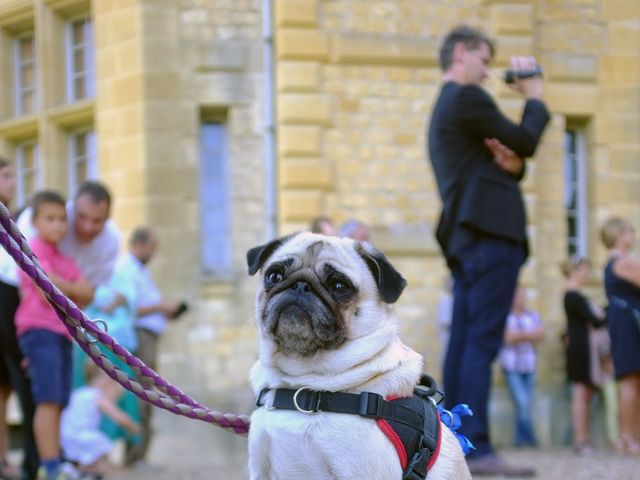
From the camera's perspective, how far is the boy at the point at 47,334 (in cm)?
756

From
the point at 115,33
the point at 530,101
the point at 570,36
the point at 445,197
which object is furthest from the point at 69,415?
the point at 570,36

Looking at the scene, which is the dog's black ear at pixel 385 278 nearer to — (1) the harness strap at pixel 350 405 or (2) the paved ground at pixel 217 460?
(1) the harness strap at pixel 350 405

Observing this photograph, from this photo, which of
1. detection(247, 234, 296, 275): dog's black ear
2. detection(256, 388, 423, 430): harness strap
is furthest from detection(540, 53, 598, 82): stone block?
detection(256, 388, 423, 430): harness strap

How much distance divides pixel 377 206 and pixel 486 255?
21.7 feet

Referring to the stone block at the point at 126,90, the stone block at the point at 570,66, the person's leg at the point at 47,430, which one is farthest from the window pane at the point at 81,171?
the person's leg at the point at 47,430

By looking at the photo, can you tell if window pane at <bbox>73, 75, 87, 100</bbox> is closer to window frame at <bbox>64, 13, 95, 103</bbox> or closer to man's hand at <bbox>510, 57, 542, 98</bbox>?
window frame at <bbox>64, 13, 95, 103</bbox>

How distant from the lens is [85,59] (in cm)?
1498

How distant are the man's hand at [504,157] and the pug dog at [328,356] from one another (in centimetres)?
336

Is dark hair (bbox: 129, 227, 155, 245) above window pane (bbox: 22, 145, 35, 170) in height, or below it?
below

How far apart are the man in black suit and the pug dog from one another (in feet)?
9.94

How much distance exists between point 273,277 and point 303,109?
9.66 metres

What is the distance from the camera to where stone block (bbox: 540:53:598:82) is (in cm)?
1478

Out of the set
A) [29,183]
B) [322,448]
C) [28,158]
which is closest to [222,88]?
[29,183]

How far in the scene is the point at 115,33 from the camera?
14.4 m
